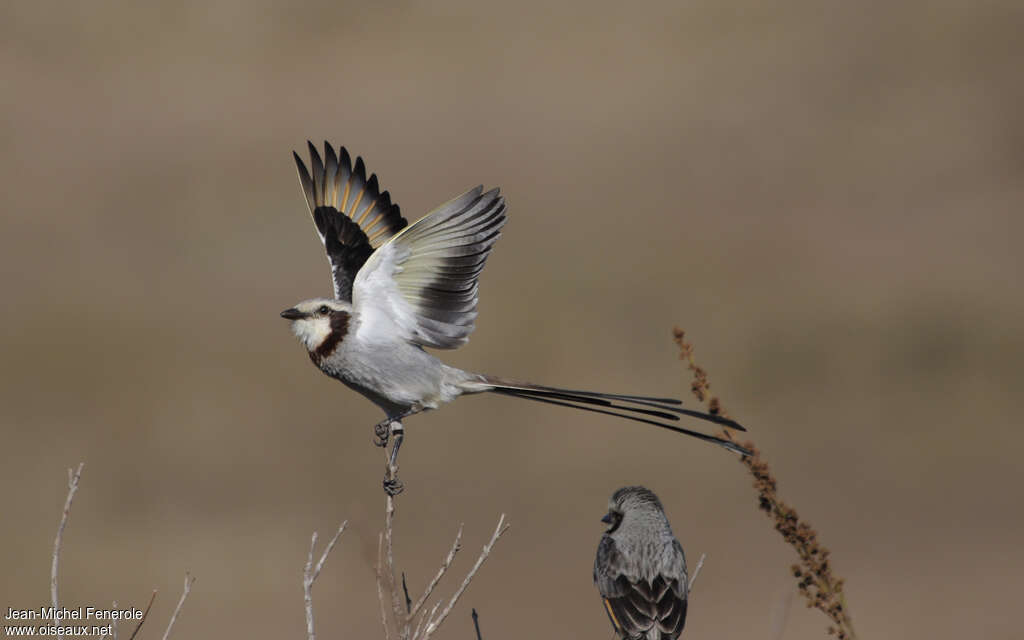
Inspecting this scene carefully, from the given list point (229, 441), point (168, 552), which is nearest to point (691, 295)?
point (229, 441)

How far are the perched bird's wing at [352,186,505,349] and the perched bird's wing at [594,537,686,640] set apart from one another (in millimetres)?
1419

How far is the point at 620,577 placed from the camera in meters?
6.91

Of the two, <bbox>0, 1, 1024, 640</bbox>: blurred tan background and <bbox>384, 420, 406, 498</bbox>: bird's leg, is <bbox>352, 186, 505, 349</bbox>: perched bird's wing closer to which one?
<bbox>384, 420, 406, 498</bbox>: bird's leg

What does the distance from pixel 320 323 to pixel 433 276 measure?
0.61 m

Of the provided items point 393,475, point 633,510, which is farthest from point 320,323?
point 633,510

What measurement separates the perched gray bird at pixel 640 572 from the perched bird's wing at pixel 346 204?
213 cm

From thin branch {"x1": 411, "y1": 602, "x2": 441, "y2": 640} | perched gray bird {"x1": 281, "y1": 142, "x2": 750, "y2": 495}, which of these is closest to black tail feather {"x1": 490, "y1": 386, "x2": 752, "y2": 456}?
perched gray bird {"x1": 281, "y1": 142, "x2": 750, "y2": 495}

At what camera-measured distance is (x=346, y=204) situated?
27.1 feet

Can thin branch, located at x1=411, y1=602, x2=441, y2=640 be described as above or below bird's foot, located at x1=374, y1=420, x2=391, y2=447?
below

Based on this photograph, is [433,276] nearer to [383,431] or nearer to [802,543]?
[383,431]

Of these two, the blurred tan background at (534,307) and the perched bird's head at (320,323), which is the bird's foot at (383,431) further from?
the blurred tan background at (534,307)

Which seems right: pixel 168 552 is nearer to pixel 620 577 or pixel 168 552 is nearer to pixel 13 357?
pixel 13 357

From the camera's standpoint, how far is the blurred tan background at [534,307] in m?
14.9

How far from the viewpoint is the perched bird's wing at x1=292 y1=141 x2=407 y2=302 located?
8.13m
